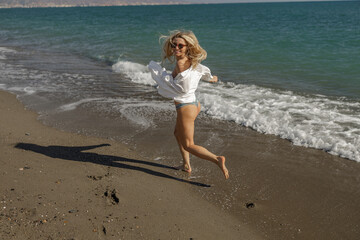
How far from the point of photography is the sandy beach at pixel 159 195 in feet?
9.73

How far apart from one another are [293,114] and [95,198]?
4.53 metres

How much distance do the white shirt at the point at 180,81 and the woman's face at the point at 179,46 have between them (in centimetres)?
20

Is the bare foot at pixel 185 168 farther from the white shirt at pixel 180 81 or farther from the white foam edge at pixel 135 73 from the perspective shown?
the white foam edge at pixel 135 73

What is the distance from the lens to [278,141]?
17.1 ft

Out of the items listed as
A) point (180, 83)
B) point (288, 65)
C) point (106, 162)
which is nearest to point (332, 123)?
point (180, 83)

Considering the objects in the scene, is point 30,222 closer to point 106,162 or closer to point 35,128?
point 106,162

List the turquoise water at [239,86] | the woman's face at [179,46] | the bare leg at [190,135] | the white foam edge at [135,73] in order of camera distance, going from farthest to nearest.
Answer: the white foam edge at [135,73]
the turquoise water at [239,86]
the bare leg at [190,135]
the woman's face at [179,46]

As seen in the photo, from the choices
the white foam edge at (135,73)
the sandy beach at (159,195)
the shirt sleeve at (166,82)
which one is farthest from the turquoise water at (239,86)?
the shirt sleeve at (166,82)

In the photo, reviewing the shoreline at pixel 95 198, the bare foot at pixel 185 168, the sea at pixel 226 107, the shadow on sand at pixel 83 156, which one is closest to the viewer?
the shoreline at pixel 95 198

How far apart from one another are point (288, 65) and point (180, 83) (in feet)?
33.4

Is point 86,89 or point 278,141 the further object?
point 86,89

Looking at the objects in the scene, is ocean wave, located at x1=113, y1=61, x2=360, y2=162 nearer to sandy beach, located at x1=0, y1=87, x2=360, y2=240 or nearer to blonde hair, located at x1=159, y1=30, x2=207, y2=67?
sandy beach, located at x1=0, y1=87, x2=360, y2=240

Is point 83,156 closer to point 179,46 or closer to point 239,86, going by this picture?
point 179,46

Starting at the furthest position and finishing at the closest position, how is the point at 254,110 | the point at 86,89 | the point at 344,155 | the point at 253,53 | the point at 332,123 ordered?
the point at 253,53, the point at 86,89, the point at 254,110, the point at 332,123, the point at 344,155
